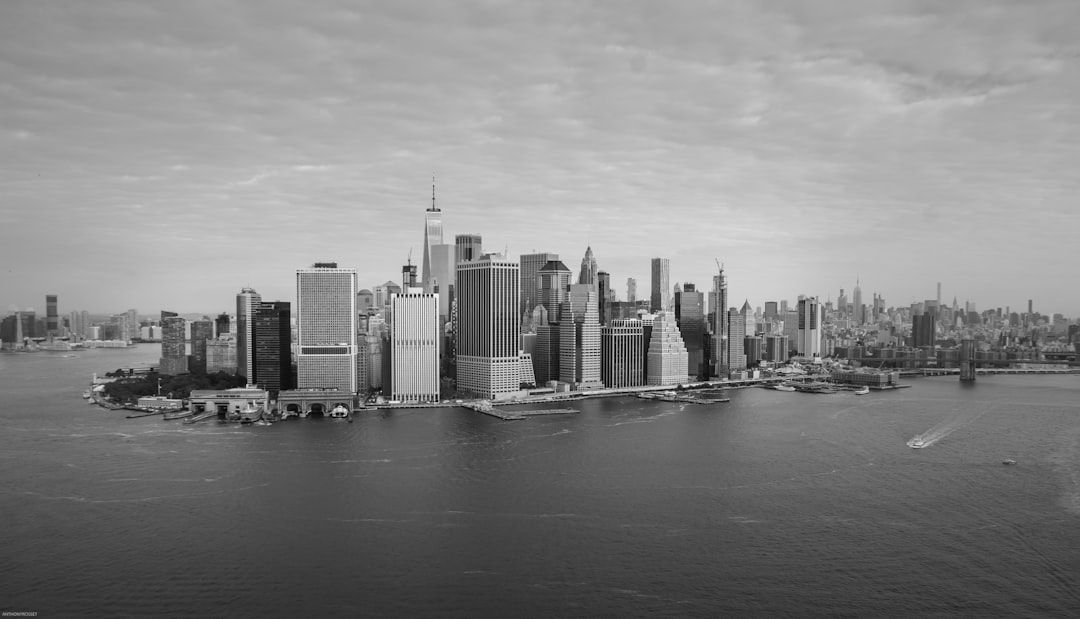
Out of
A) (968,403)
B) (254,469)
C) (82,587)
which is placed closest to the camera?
(82,587)

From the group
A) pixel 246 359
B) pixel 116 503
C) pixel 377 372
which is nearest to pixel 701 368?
pixel 377 372

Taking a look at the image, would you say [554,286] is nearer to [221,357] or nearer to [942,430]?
[221,357]

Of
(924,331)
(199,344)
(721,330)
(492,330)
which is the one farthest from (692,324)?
(199,344)

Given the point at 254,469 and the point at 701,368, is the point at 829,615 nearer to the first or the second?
the point at 254,469

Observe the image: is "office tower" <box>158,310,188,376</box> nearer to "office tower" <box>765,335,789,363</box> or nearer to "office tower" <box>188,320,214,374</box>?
"office tower" <box>188,320,214,374</box>

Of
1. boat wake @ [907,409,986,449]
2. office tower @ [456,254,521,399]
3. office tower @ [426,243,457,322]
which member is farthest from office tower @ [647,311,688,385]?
boat wake @ [907,409,986,449]
